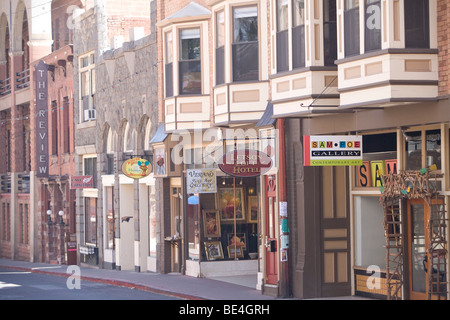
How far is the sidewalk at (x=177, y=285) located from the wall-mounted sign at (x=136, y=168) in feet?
10.1

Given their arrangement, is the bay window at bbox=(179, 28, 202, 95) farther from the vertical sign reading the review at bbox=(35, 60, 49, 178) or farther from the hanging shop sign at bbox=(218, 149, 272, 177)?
the vertical sign reading the review at bbox=(35, 60, 49, 178)

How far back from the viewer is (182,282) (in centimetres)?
2575

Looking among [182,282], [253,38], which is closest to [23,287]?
[182,282]

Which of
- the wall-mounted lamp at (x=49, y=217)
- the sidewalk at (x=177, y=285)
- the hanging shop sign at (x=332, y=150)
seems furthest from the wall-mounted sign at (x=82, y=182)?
the hanging shop sign at (x=332, y=150)

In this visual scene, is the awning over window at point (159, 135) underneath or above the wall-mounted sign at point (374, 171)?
above

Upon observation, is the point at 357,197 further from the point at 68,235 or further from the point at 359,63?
the point at 68,235

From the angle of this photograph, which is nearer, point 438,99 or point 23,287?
point 438,99

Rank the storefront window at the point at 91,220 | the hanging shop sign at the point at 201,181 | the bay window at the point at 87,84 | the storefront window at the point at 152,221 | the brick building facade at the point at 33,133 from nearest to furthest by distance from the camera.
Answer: the hanging shop sign at the point at 201,181
the storefront window at the point at 152,221
the bay window at the point at 87,84
the storefront window at the point at 91,220
the brick building facade at the point at 33,133

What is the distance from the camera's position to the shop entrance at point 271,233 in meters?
22.4

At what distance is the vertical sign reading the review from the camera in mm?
41250

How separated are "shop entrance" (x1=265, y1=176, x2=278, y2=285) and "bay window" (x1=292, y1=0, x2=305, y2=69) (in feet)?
12.2

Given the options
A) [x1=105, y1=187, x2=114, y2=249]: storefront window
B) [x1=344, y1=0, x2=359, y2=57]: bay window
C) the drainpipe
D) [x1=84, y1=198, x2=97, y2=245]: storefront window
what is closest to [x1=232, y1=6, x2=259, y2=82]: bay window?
the drainpipe

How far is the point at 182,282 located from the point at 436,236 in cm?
1007

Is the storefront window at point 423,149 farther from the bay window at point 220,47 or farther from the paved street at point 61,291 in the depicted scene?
the paved street at point 61,291
